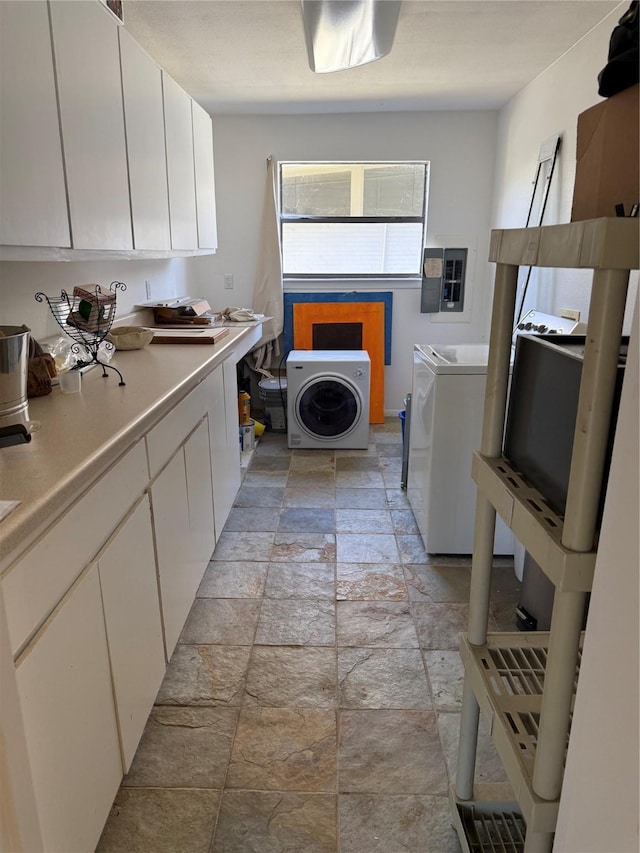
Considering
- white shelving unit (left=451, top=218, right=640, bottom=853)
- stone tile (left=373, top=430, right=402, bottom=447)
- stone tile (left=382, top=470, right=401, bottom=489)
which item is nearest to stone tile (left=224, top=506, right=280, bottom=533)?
stone tile (left=382, top=470, right=401, bottom=489)

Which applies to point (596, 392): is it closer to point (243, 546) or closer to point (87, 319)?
point (87, 319)

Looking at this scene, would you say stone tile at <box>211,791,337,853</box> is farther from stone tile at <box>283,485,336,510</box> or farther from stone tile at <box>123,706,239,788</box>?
stone tile at <box>283,485,336,510</box>

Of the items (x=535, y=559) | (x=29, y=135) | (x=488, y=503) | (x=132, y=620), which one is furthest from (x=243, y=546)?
(x=535, y=559)

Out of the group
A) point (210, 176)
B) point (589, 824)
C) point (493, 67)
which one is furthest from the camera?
point (210, 176)

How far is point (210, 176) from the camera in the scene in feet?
11.9

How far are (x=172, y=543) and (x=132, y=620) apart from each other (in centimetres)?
41

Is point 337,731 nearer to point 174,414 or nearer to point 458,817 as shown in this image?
point 458,817

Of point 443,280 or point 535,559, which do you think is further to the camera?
point 443,280

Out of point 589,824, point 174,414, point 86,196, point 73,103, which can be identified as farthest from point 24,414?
point 589,824

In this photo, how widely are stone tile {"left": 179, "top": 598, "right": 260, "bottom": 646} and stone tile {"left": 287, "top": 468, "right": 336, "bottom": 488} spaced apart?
1289mm

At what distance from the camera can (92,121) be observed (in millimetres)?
1860

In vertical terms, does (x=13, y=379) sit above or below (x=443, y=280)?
below

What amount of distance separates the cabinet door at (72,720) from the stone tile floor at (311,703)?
0.87 feet

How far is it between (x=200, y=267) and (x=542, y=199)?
2.66 metres
